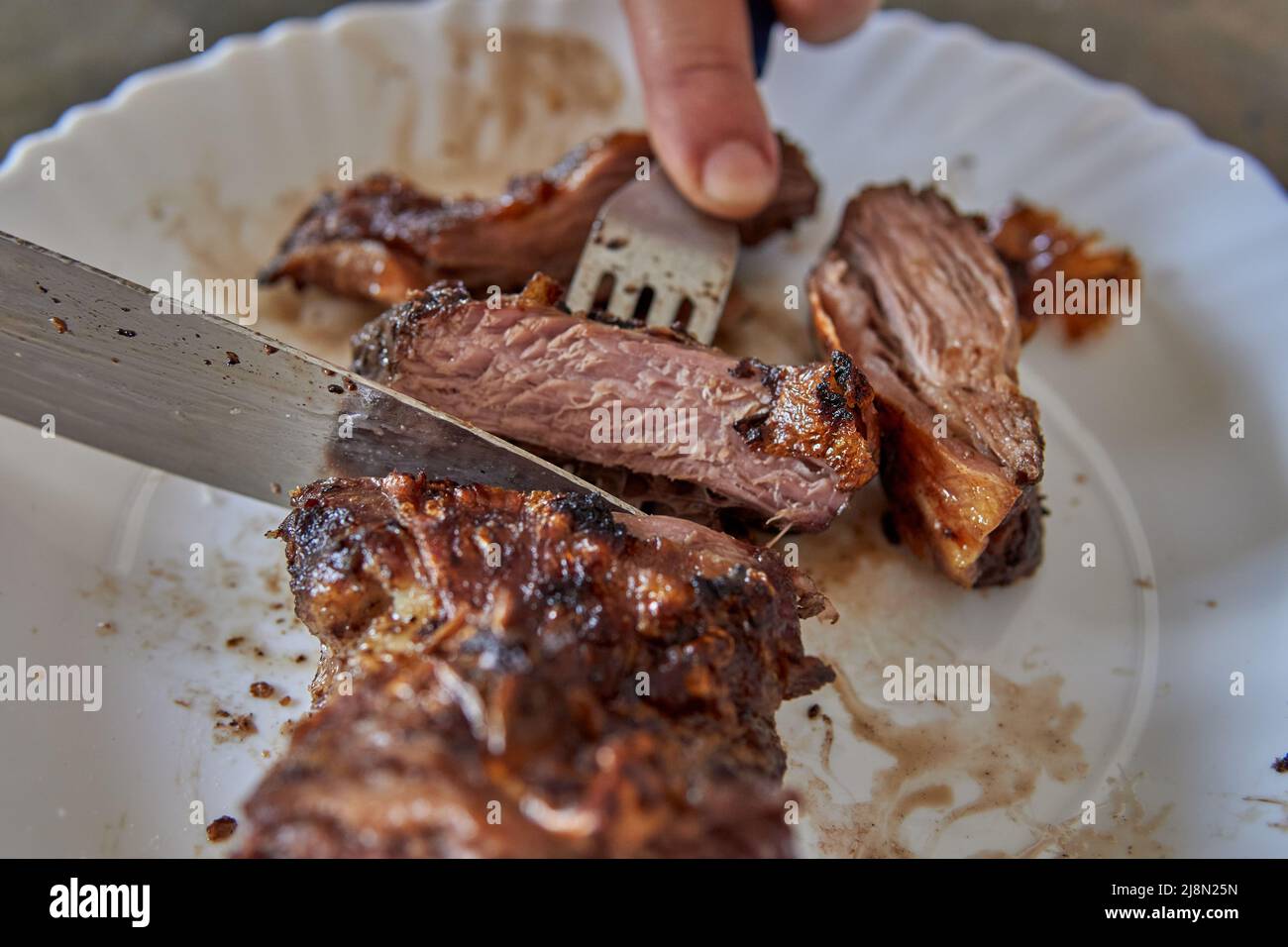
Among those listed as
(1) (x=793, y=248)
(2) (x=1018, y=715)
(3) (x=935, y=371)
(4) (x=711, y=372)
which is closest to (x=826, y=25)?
(1) (x=793, y=248)

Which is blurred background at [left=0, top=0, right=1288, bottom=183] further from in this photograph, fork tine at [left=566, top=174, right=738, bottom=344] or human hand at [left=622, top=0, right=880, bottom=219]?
fork tine at [left=566, top=174, right=738, bottom=344]

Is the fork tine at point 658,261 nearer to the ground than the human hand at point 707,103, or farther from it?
nearer to the ground

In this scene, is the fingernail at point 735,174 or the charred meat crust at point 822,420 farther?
the fingernail at point 735,174

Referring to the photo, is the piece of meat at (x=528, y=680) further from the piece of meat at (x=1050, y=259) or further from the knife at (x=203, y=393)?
the piece of meat at (x=1050, y=259)

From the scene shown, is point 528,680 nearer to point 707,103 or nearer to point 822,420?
point 822,420

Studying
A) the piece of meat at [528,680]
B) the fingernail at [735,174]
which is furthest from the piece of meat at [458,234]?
the piece of meat at [528,680]

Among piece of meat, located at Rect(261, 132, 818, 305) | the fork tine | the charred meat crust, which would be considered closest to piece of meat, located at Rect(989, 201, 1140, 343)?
the fork tine

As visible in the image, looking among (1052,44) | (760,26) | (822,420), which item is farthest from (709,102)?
(1052,44)

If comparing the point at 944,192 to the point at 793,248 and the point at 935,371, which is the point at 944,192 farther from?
the point at 935,371
